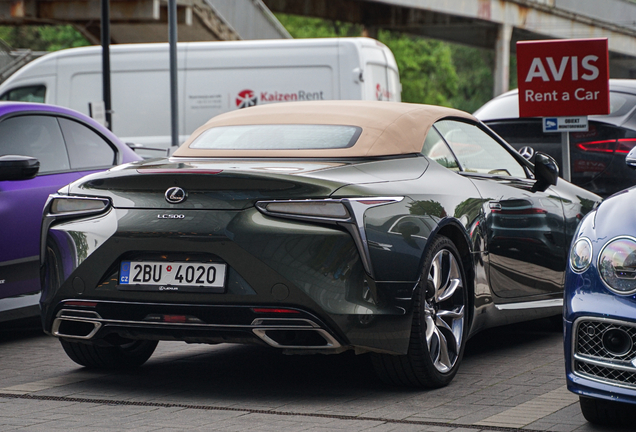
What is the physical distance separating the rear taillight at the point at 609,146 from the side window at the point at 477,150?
2.25 metres

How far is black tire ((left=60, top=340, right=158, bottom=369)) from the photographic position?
5762mm

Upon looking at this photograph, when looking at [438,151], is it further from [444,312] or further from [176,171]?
[176,171]

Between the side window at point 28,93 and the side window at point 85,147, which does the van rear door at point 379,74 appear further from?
the side window at point 85,147

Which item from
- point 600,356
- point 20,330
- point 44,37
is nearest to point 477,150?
point 600,356

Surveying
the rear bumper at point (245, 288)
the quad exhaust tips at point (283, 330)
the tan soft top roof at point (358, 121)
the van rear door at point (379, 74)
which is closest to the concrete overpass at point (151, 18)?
the van rear door at point (379, 74)

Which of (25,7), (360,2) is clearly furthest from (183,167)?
(360,2)

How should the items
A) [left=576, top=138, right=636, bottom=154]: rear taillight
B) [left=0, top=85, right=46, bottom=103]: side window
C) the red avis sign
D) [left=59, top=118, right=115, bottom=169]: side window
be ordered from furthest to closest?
1. [left=0, top=85, right=46, bottom=103]: side window
2. the red avis sign
3. [left=576, top=138, right=636, bottom=154]: rear taillight
4. [left=59, top=118, right=115, bottom=169]: side window

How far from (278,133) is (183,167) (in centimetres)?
83

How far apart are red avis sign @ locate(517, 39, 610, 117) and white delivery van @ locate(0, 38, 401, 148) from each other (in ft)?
19.9

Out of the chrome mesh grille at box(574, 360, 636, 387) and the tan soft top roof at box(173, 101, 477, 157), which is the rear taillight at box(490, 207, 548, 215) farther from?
the chrome mesh grille at box(574, 360, 636, 387)

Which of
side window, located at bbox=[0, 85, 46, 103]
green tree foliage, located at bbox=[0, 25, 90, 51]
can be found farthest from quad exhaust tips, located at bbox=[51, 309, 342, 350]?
green tree foliage, located at bbox=[0, 25, 90, 51]

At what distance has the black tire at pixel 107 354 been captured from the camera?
5762 millimetres

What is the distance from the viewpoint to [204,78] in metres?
16.9

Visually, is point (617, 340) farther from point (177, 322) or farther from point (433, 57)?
point (433, 57)
